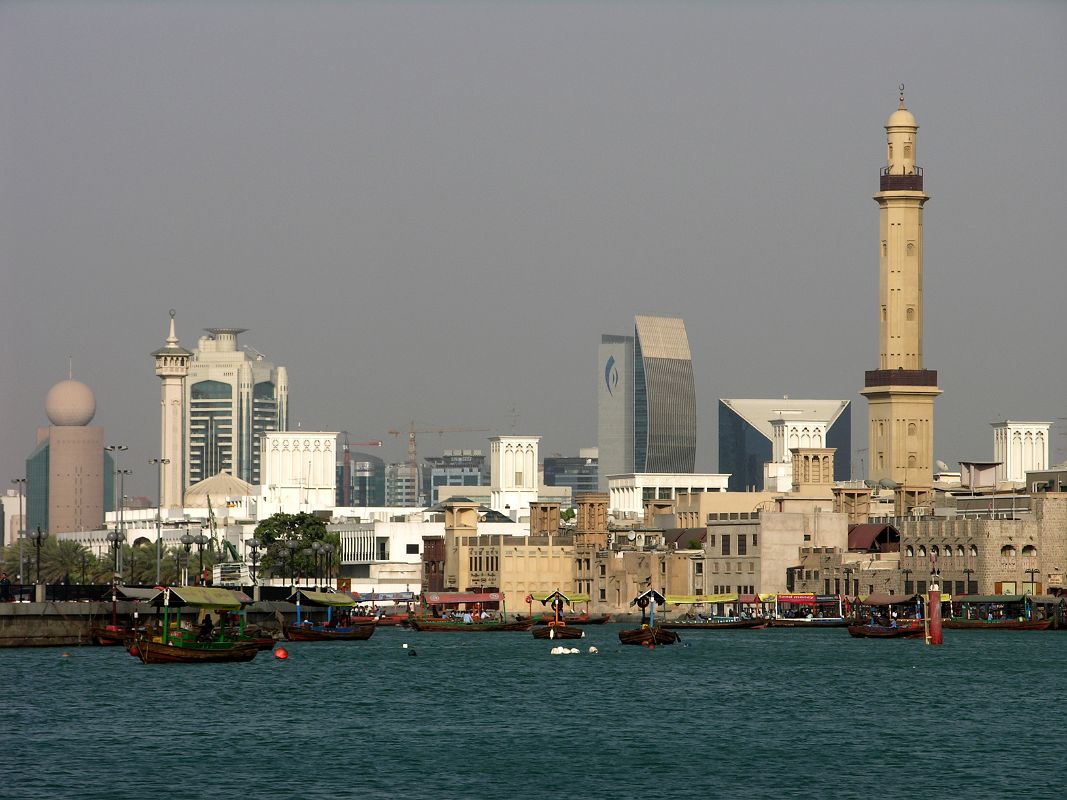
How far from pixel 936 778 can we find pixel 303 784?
22.4 m

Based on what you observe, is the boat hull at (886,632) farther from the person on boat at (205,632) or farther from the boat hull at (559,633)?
the person on boat at (205,632)

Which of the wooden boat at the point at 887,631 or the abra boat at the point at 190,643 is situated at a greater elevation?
the abra boat at the point at 190,643

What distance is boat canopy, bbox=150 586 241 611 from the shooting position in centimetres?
13438

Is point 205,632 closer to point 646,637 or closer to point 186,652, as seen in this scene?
point 186,652

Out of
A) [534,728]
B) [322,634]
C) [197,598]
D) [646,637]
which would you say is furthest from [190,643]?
[646,637]

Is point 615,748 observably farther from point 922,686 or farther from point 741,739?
point 922,686

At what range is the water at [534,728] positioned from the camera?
263 ft

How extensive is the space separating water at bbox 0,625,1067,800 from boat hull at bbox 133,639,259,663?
890 millimetres

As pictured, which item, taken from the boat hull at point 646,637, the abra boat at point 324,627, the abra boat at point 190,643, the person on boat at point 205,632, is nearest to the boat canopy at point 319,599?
the abra boat at point 324,627

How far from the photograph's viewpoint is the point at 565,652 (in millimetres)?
159375

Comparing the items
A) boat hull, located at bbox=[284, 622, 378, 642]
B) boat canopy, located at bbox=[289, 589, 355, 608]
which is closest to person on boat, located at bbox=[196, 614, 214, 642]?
boat hull, located at bbox=[284, 622, 378, 642]

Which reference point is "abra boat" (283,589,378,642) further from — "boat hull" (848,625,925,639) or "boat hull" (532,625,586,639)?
"boat hull" (848,625,925,639)

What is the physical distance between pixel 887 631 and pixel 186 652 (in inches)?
2691

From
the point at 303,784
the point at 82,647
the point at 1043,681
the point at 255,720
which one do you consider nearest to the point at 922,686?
the point at 1043,681
